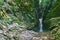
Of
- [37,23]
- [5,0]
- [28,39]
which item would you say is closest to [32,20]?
[37,23]

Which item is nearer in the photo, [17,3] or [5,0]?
[5,0]

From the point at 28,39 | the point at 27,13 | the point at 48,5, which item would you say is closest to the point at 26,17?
the point at 27,13

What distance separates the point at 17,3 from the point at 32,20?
188cm

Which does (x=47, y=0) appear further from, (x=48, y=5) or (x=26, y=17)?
(x=26, y=17)

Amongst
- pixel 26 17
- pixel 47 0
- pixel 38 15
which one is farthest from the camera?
pixel 47 0

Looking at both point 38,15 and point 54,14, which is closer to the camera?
point 54,14

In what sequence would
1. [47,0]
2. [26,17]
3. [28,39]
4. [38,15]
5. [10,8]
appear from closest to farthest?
1. [28,39]
2. [10,8]
3. [26,17]
4. [38,15]
5. [47,0]

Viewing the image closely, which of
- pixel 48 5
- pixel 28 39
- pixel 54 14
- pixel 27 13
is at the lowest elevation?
pixel 28 39

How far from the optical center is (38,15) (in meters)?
15.5

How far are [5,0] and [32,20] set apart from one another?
2802mm

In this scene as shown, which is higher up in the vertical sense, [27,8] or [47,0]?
[47,0]

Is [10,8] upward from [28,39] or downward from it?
upward

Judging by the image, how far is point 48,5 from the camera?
16.1 m

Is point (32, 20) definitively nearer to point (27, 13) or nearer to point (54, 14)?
point (27, 13)
